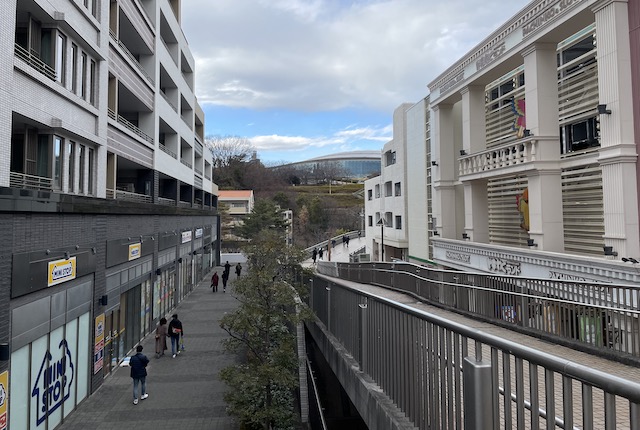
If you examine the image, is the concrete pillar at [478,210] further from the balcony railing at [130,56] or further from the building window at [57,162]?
the building window at [57,162]

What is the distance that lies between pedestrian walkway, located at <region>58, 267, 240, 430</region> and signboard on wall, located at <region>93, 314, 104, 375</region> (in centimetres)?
67

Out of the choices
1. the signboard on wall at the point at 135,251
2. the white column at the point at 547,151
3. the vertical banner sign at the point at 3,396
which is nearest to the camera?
the vertical banner sign at the point at 3,396

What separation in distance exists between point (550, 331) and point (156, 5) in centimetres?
2020

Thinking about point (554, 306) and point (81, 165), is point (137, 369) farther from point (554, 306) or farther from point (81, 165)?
point (554, 306)

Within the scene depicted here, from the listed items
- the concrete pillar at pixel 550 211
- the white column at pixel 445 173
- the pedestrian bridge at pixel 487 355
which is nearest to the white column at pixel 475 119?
the white column at pixel 445 173

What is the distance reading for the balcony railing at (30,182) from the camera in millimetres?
9026

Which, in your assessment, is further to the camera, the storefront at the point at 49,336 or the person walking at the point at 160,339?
the person walking at the point at 160,339

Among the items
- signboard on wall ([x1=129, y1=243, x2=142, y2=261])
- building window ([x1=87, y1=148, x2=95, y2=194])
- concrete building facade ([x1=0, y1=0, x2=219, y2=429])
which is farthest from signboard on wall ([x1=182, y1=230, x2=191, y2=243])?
building window ([x1=87, y1=148, x2=95, y2=194])

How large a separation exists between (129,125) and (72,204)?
25.2 feet

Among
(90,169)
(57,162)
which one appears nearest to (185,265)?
(90,169)

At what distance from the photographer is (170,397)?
37.3 ft

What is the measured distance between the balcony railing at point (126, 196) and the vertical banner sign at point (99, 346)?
13.8 feet

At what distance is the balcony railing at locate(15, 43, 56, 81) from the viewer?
9.09 m

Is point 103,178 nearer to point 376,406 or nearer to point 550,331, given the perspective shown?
point 376,406
